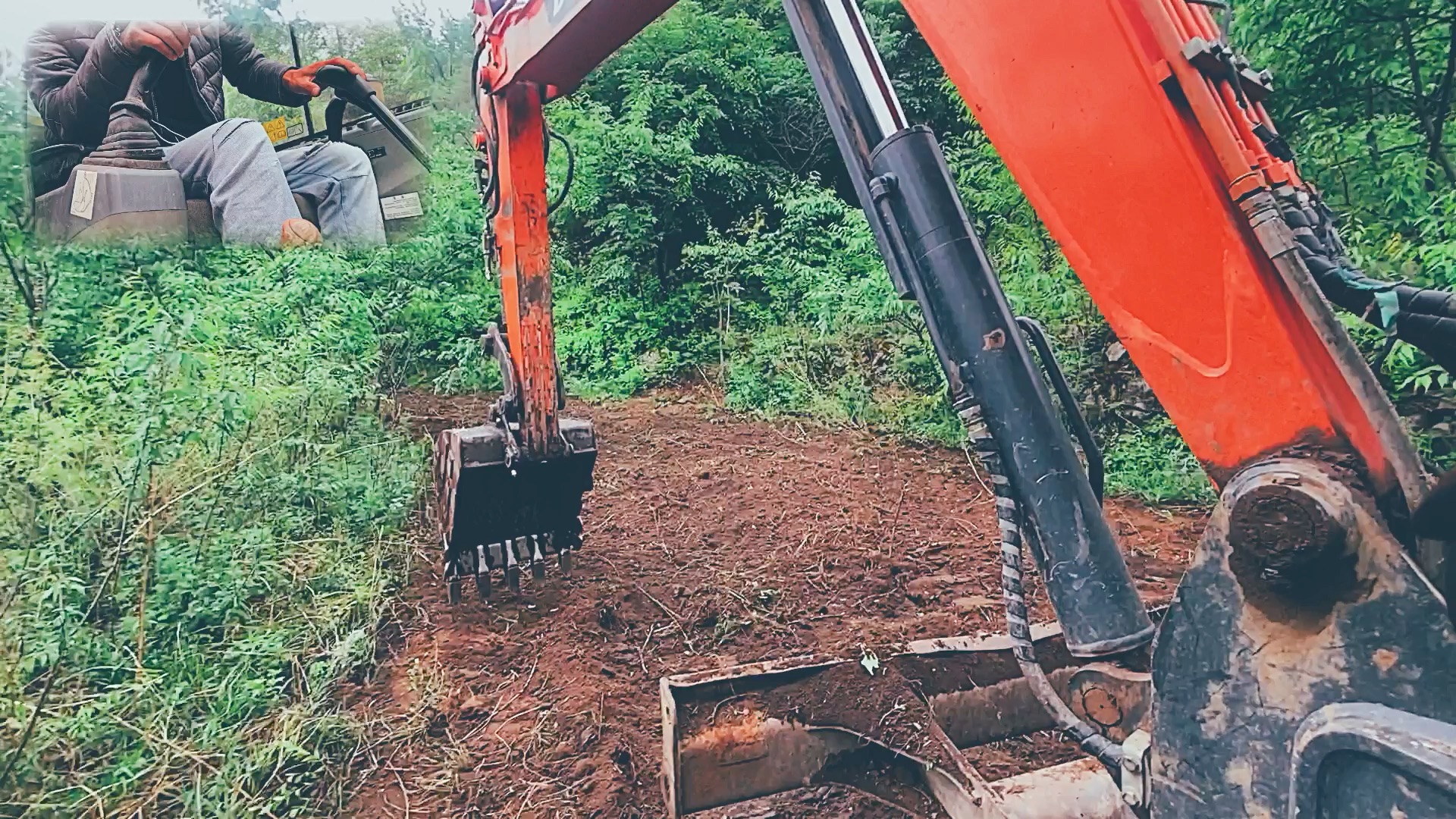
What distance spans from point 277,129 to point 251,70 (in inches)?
12.1

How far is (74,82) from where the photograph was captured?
3650mm

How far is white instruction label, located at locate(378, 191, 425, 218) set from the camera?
17.4 ft

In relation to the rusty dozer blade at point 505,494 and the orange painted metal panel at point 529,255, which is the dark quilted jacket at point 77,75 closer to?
the orange painted metal panel at point 529,255

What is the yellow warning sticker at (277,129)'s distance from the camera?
4.41 m

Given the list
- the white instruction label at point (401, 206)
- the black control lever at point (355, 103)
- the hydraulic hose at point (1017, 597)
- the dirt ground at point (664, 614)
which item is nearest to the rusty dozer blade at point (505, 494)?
the dirt ground at point (664, 614)

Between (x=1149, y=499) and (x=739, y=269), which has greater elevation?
(x=739, y=269)

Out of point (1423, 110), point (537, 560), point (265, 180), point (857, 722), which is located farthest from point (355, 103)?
→ point (1423, 110)

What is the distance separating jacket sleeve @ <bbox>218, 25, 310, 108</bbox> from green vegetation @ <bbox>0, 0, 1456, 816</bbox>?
0.36 feet

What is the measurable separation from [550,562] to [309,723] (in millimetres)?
1482

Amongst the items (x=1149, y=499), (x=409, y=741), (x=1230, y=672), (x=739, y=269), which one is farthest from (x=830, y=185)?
(x=1230, y=672)

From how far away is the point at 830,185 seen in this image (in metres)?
10.9

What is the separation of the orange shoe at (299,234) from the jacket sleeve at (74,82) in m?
0.93

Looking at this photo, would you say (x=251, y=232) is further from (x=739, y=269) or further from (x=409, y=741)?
(x=739, y=269)

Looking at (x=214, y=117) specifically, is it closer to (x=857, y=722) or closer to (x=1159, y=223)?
(x=857, y=722)
